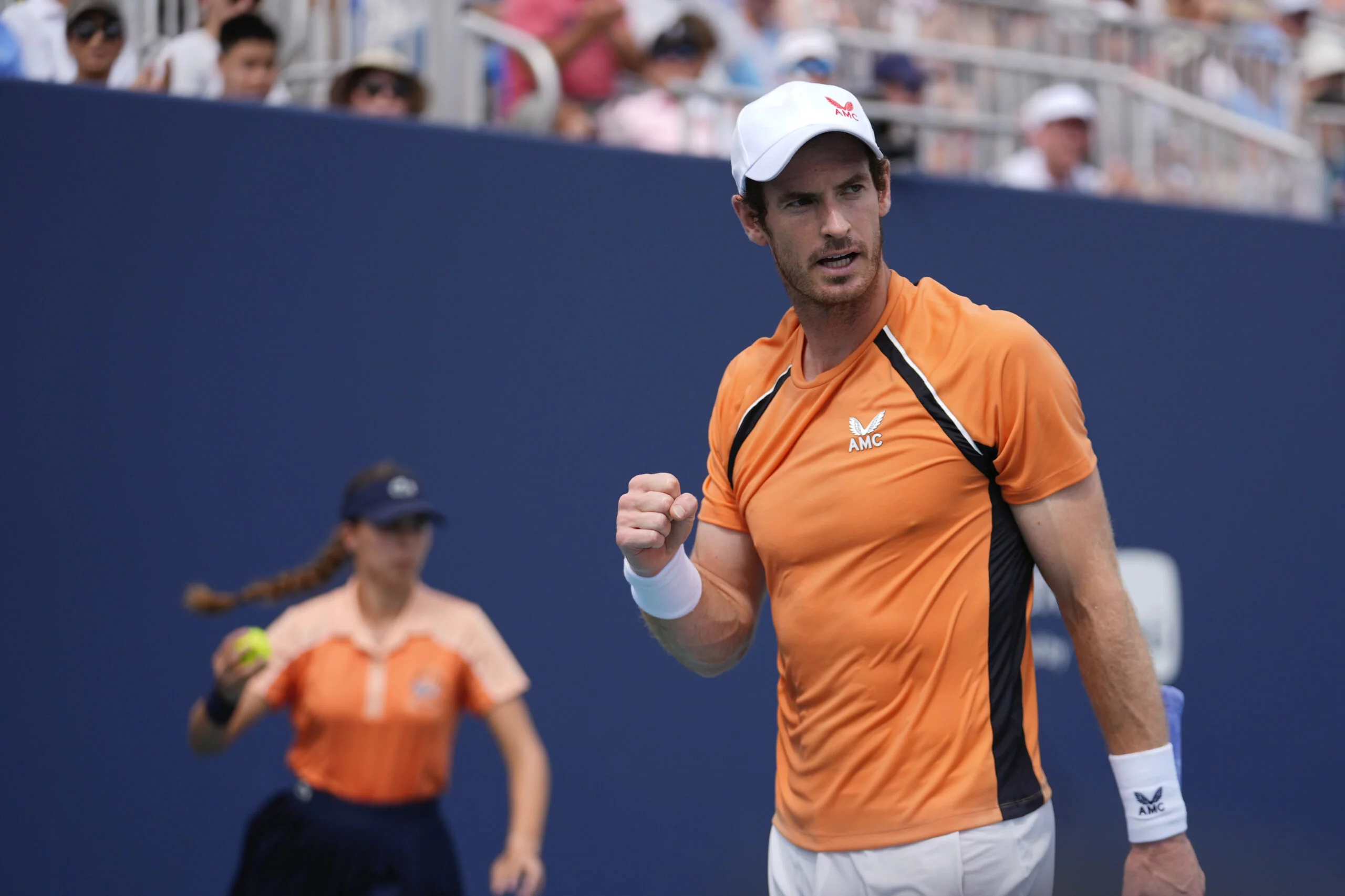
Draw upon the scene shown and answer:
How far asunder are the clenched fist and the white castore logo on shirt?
0.98ft

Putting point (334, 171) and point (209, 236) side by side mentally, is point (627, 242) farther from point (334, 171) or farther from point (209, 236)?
point (209, 236)

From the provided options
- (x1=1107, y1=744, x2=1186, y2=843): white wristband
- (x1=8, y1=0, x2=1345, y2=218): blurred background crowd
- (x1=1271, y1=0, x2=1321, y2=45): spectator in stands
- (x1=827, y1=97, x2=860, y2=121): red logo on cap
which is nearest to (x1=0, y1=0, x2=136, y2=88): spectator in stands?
(x1=8, y1=0, x2=1345, y2=218): blurred background crowd

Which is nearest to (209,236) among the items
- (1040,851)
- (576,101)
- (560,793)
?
(576,101)

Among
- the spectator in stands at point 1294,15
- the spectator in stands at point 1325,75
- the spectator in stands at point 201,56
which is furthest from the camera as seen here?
the spectator in stands at point 1294,15

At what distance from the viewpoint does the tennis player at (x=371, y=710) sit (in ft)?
15.4

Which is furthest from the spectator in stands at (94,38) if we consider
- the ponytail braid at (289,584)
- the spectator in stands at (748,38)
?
the spectator in stands at (748,38)

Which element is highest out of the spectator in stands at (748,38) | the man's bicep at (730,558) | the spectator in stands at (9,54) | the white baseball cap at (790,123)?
the spectator in stands at (748,38)

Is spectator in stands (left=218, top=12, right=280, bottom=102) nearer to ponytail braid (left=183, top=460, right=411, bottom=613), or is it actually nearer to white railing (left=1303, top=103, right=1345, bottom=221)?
ponytail braid (left=183, top=460, right=411, bottom=613)

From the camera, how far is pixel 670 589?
2.67m

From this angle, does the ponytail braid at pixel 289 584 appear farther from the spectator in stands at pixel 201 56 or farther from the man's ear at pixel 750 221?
the man's ear at pixel 750 221

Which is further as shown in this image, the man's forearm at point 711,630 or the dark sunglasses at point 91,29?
the dark sunglasses at point 91,29

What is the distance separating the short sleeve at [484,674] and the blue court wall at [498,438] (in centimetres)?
30

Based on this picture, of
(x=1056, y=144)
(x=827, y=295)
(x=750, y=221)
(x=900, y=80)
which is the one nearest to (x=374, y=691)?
(x=750, y=221)

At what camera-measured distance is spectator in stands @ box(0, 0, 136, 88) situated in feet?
16.4
